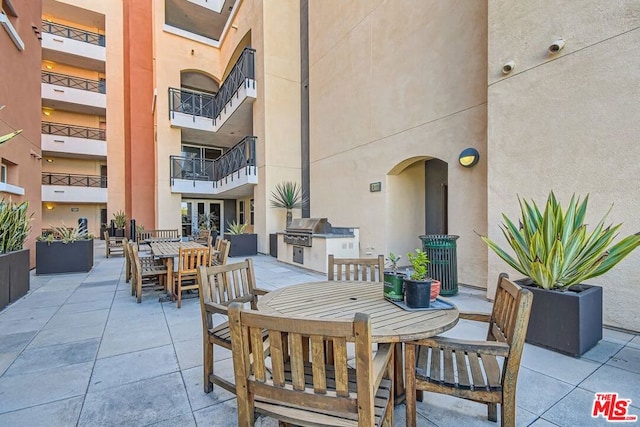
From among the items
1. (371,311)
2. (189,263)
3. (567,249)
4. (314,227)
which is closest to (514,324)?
(371,311)

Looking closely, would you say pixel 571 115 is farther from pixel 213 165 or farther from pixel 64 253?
pixel 213 165

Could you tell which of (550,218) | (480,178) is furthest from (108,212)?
(550,218)

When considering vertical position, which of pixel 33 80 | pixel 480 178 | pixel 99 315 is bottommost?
pixel 99 315

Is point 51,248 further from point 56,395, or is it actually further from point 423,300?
point 423,300

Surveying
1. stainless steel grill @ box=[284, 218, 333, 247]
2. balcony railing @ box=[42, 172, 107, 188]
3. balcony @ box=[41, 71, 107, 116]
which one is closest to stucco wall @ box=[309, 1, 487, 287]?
stainless steel grill @ box=[284, 218, 333, 247]

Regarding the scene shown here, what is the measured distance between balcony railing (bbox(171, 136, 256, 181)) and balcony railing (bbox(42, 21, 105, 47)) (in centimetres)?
1047

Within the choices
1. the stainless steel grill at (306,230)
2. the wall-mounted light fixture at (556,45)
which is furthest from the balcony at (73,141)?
the wall-mounted light fixture at (556,45)

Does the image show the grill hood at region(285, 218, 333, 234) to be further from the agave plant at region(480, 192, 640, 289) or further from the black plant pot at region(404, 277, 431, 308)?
the black plant pot at region(404, 277, 431, 308)

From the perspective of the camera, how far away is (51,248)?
270 inches

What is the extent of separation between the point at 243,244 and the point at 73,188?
1327 centimetres

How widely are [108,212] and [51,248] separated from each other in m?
11.9

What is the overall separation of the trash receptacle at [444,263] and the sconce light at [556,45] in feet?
9.30

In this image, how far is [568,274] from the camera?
3.00 m
